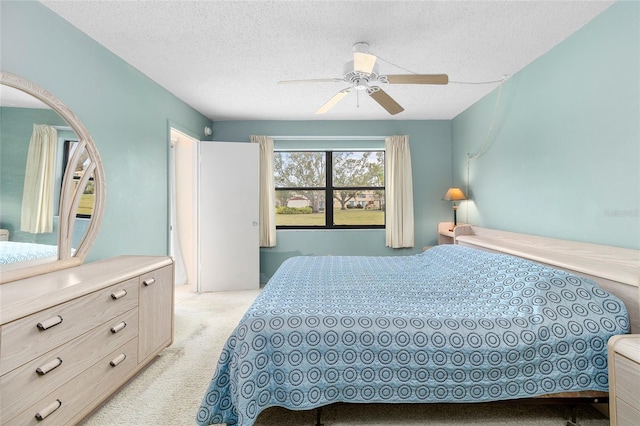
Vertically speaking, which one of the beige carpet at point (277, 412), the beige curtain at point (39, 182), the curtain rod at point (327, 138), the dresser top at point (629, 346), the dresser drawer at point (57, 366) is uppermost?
the curtain rod at point (327, 138)

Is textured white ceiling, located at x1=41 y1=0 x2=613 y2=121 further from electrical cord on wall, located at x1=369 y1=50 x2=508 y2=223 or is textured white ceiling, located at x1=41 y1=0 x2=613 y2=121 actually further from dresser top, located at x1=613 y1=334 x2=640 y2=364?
dresser top, located at x1=613 y1=334 x2=640 y2=364

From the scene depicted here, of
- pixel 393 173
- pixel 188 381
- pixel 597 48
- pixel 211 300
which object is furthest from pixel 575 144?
pixel 211 300

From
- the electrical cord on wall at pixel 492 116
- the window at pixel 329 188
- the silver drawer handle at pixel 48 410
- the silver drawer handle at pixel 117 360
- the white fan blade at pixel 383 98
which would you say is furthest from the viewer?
the window at pixel 329 188

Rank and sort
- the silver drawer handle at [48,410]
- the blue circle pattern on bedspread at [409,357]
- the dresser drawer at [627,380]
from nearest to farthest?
the dresser drawer at [627,380]
the silver drawer handle at [48,410]
the blue circle pattern on bedspread at [409,357]

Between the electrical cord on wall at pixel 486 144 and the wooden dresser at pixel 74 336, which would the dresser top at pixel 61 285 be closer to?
the wooden dresser at pixel 74 336

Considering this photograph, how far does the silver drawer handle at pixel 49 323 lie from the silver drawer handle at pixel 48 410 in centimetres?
35

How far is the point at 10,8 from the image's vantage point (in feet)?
5.60

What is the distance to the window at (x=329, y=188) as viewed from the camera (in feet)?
15.6

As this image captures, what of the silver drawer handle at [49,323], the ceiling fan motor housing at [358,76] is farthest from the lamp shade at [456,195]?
the silver drawer handle at [49,323]

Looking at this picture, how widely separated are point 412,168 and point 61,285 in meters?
4.14

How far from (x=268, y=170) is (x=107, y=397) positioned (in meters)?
3.24

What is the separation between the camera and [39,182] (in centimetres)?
182

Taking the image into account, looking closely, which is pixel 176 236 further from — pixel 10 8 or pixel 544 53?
pixel 544 53

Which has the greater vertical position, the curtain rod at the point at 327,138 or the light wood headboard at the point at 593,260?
the curtain rod at the point at 327,138
